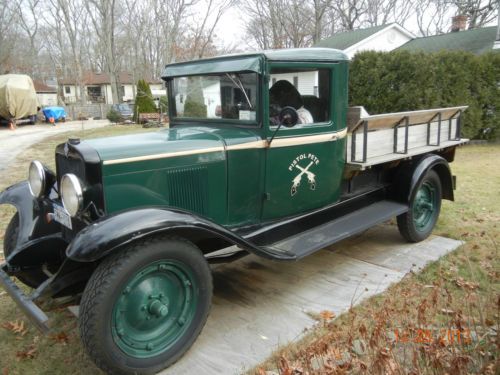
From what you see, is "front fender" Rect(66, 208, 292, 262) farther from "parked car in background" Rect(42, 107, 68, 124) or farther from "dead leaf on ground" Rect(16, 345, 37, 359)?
"parked car in background" Rect(42, 107, 68, 124)

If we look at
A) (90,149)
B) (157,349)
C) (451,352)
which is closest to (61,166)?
(90,149)

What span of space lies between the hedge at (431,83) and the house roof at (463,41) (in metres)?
6.01

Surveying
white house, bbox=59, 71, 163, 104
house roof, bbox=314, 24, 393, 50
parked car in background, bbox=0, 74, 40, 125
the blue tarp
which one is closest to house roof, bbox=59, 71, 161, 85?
white house, bbox=59, 71, 163, 104

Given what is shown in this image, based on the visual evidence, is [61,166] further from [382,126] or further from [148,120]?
[148,120]

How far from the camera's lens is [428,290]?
349 cm

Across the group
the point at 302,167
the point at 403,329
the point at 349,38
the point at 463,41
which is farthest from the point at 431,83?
the point at 349,38

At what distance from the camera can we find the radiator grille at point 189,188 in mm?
2979

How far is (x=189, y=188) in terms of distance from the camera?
306 cm

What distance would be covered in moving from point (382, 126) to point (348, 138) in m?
0.45

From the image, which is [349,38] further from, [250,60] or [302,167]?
[250,60]

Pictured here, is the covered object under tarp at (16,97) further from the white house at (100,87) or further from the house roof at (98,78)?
the house roof at (98,78)

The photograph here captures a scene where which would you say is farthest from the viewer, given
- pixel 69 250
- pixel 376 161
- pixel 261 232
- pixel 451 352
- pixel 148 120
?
pixel 148 120

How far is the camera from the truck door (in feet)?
11.1

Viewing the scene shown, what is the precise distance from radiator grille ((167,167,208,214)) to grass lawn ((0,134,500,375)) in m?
1.20
